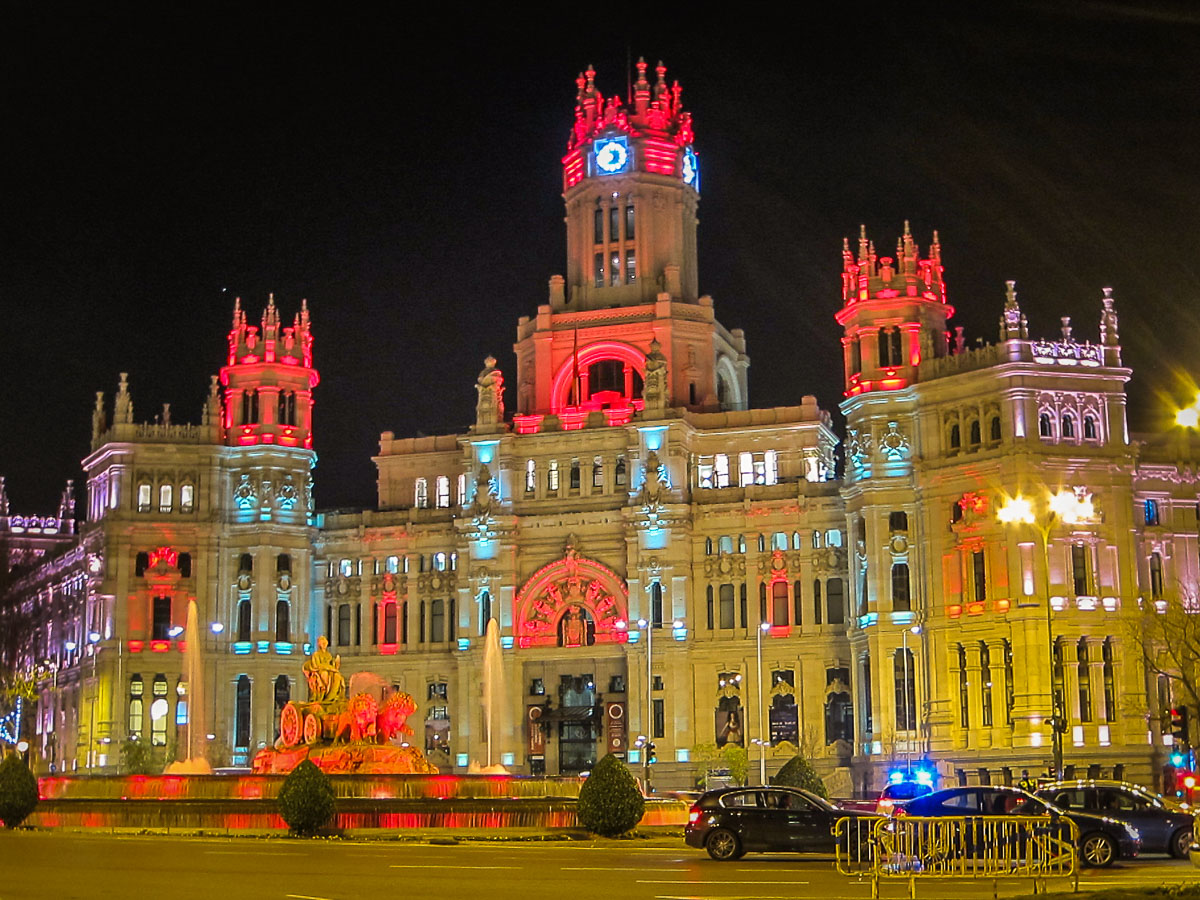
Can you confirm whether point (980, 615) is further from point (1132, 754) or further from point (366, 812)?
point (366, 812)

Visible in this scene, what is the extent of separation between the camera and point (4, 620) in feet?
443

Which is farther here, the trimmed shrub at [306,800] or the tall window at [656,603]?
the tall window at [656,603]

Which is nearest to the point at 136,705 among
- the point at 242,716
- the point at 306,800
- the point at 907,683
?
the point at 242,716

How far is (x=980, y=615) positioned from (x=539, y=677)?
30850 millimetres

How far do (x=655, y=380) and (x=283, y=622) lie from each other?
30108 millimetres

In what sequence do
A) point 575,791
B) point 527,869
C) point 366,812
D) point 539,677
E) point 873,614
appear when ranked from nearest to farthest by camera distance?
point 527,869
point 366,812
point 575,791
point 873,614
point 539,677

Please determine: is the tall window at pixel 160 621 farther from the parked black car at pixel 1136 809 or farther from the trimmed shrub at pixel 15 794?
the parked black car at pixel 1136 809

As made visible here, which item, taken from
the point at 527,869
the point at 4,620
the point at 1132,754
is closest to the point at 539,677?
the point at 1132,754

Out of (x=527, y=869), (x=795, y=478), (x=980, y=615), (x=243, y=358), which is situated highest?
(x=243, y=358)

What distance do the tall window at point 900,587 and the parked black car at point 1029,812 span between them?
59.3 m

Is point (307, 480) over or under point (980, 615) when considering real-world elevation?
over

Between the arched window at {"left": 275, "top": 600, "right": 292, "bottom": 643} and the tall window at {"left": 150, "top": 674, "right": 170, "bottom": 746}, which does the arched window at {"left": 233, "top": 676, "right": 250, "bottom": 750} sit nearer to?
the arched window at {"left": 275, "top": 600, "right": 292, "bottom": 643}

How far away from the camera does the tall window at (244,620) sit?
11600 centimetres

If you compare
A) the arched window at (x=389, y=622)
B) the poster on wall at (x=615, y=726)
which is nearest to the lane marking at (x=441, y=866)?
the poster on wall at (x=615, y=726)
